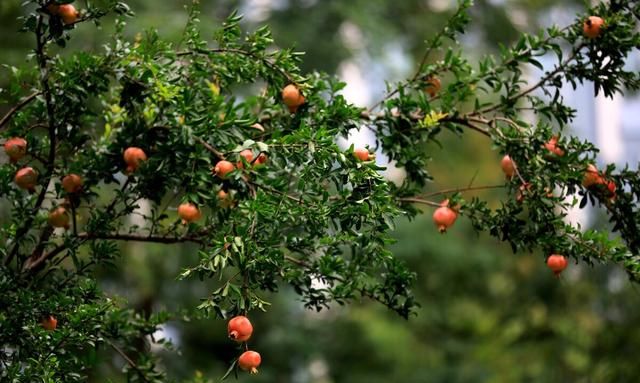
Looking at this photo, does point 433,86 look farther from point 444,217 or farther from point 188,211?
point 188,211

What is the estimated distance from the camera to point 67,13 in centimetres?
165

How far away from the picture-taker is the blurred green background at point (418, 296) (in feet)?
17.5

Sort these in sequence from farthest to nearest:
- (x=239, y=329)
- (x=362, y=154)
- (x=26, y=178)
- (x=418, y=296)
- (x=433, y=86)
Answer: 1. (x=418, y=296)
2. (x=433, y=86)
3. (x=26, y=178)
4. (x=362, y=154)
5. (x=239, y=329)

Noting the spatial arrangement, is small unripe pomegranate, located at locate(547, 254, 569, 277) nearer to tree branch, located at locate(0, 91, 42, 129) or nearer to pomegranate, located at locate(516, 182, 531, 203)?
pomegranate, located at locate(516, 182, 531, 203)

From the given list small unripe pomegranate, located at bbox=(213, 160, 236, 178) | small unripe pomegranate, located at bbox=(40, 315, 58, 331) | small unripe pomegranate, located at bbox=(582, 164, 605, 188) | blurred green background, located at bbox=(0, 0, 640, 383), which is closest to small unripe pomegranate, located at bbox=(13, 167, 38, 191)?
small unripe pomegranate, located at bbox=(40, 315, 58, 331)

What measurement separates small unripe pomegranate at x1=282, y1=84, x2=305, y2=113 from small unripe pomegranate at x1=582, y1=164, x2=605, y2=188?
1.86 ft

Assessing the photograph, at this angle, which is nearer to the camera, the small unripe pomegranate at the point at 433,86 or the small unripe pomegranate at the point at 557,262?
the small unripe pomegranate at the point at 557,262

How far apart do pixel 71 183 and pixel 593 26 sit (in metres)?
1.08

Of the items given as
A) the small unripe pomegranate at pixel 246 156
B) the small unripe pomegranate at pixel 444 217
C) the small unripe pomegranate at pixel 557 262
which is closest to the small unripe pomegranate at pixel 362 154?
the small unripe pomegranate at pixel 246 156

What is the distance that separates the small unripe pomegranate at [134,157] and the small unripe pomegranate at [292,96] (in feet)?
0.97

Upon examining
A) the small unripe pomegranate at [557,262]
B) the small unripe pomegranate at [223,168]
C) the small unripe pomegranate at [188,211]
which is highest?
the small unripe pomegranate at [188,211]

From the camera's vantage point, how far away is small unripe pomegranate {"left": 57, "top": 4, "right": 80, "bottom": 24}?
165cm

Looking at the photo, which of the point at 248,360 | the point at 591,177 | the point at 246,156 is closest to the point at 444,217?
the point at 591,177

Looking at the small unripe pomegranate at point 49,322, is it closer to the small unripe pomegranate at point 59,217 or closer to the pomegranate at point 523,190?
the small unripe pomegranate at point 59,217
